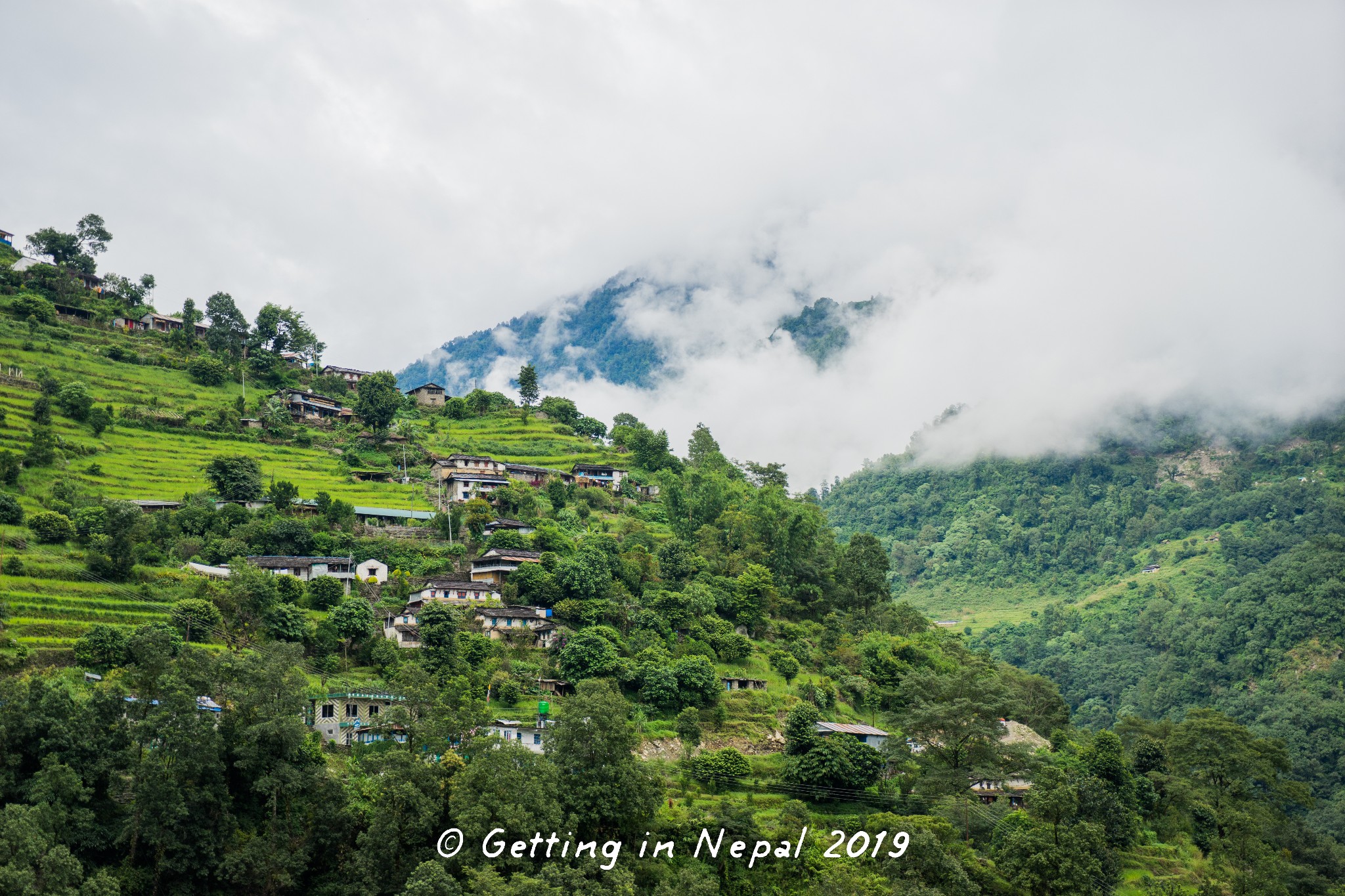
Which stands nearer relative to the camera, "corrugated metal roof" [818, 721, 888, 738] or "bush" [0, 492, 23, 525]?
"corrugated metal roof" [818, 721, 888, 738]

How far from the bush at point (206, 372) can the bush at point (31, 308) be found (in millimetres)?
8645

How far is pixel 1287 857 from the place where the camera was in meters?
38.7

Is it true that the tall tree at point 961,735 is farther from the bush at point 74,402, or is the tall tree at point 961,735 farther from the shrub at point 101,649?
the bush at point 74,402

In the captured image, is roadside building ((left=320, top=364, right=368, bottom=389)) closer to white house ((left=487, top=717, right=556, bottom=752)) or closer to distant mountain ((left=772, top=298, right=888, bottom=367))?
white house ((left=487, top=717, right=556, bottom=752))

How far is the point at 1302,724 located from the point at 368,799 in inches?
2414

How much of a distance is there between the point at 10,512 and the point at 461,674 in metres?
20.0

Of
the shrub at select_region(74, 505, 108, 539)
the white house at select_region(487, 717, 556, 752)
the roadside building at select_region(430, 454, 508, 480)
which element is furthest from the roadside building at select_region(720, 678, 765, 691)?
the shrub at select_region(74, 505, 108, 539)

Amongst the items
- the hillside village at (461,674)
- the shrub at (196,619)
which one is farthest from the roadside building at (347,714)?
the shrub at (196,619)

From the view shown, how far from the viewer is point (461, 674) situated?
37.4 m

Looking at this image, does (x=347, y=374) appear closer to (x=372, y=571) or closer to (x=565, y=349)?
(x=372, y=571)

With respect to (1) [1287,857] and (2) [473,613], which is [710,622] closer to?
(2) [473,613]

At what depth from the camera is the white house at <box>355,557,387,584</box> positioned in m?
45.2

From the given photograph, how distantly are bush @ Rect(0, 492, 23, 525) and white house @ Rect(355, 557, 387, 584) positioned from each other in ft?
43.8

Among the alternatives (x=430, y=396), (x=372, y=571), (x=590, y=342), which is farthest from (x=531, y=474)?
(x=590, y=342)
